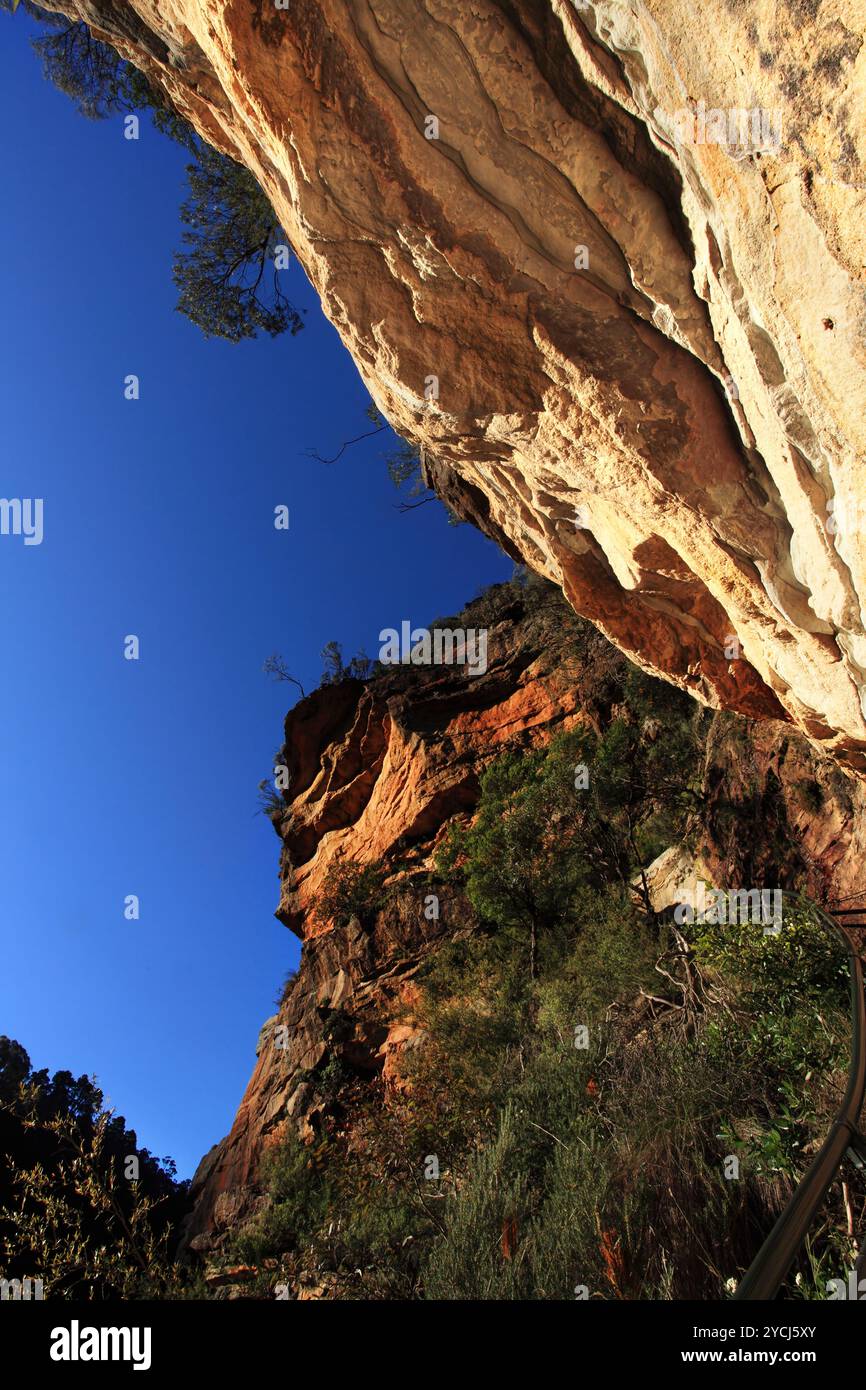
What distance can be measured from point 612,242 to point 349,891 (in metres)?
18.4

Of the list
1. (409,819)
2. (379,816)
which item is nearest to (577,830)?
(409,819)

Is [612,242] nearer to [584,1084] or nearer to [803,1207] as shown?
[803,1207]

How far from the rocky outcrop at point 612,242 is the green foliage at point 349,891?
16.0 meters

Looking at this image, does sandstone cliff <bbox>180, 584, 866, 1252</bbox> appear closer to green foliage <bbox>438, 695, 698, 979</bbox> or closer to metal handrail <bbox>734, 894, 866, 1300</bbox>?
green foliage <bbox>438, 695, 698, 979</bbox>

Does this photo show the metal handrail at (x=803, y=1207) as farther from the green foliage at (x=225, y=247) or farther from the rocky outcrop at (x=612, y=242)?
the green foliage at (x=225, y=247)

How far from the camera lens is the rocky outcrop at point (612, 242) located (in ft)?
6.96

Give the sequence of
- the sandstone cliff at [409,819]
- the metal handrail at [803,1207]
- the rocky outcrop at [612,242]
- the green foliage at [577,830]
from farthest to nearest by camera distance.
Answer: the green foliage at [577,830] → the sandstone cliff at [409,819] → the rocky outcrop at [612,242] → the metal handrail at [803,1207]

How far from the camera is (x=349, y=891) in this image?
786 inches

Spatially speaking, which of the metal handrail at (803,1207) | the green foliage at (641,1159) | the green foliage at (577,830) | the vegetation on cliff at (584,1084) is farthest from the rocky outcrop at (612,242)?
the green foliage at (577,830)

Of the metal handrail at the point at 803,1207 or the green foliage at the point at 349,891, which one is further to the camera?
the green foliage at the point at 349,891

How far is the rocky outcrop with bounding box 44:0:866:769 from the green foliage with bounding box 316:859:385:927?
1599cm

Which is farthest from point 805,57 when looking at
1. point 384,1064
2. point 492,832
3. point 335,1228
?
point 384,1064

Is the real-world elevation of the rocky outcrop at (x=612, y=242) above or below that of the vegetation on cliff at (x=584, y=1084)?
above
